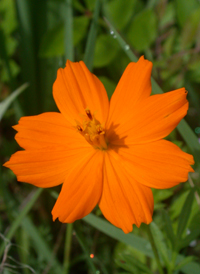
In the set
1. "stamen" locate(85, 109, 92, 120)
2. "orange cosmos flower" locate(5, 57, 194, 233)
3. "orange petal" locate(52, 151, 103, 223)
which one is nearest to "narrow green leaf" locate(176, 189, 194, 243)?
"orange cosmos flower" locate(5, 57, 194, 233)

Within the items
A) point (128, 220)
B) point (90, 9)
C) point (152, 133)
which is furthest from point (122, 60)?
point (128, 220)

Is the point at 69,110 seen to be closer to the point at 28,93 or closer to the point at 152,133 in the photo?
the point at 152,133

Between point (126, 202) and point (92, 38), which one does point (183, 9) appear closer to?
point (92, 38)

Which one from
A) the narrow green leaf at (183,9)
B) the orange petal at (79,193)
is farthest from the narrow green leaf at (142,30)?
the orange petal at (79,193)

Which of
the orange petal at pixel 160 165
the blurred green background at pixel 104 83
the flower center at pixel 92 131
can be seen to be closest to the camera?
the orange petal at pixel 160 165

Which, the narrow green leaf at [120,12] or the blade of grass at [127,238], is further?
the narrow green leaf at [120,12]

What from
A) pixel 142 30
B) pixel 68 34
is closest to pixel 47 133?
pixel 68 34

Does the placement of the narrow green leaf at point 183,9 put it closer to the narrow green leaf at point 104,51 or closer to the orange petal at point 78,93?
the narrow green leaf at point 104,51
